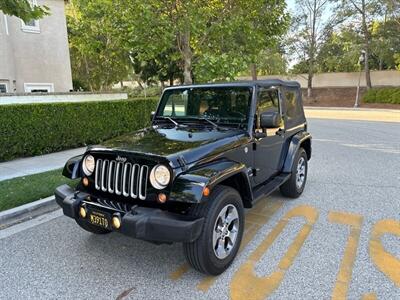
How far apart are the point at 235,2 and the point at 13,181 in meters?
8.87

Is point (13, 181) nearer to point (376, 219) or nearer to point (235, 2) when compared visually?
point (376, 219)

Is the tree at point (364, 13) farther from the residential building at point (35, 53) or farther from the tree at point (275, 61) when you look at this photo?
the residential building at point (35, 53)

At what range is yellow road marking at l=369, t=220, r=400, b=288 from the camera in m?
3.03

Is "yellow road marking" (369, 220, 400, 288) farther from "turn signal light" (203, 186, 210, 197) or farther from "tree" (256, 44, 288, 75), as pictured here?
"tree" (256, 44, 288, 75)

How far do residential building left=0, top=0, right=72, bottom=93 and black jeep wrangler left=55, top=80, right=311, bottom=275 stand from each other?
10.5 meters

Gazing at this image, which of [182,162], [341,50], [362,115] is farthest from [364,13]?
[182,162]

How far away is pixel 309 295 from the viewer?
2.75 metres

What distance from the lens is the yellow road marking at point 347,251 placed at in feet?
9.23

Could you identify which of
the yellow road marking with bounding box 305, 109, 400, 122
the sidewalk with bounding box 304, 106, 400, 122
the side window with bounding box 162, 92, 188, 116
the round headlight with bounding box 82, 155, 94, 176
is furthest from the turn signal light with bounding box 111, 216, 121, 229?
the yellow road marking with bounding box 305, 109, 400, 122

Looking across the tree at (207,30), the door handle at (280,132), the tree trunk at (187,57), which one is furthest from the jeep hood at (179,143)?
the tree trunk at (187,57)

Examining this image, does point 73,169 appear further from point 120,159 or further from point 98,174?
point 120,159

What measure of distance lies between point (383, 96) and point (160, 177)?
1147 inches

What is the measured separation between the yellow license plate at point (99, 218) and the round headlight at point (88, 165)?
0.49 meters

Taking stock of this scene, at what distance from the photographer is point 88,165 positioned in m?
3.35
